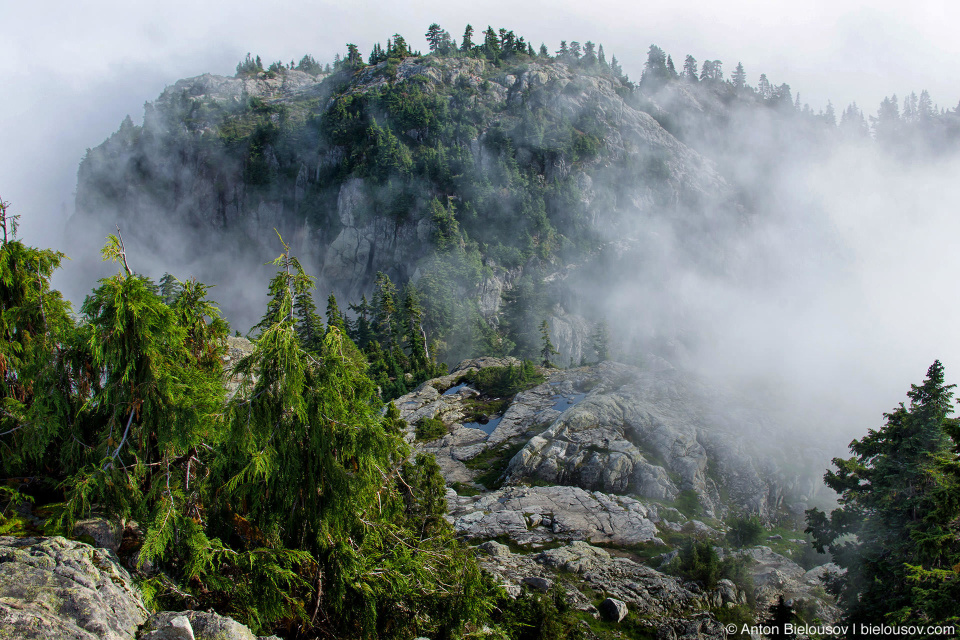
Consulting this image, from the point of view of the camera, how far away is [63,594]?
20.8 feet

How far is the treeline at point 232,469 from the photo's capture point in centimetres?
827

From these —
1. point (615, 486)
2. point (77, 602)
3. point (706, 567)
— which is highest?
point (615, 486)

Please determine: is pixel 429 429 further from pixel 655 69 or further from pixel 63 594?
pixel 655 69

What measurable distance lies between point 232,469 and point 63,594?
2949 millimetres

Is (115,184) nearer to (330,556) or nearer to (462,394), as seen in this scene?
(462,394)

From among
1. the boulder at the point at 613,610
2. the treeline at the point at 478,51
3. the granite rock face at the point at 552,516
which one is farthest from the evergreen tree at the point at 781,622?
the treeline at the point at 478,51

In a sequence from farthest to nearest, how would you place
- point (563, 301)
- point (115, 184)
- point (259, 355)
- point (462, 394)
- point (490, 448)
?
point (115, 184) → point (563, 301) → point (462, 394) → point (490, 448) → point (259, 355)

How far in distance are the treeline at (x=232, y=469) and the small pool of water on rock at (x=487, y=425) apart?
41.8 meters

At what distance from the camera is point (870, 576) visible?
838 inches

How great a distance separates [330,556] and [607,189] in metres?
141

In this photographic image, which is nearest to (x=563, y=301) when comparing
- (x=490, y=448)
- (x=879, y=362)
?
(x=490, y=448)

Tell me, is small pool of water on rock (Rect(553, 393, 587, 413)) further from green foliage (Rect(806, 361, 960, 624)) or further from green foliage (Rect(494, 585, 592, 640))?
green foliage (Rect(494, 585, 592, 640))

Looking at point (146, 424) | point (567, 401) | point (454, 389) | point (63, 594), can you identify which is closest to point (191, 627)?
point (63, 594)

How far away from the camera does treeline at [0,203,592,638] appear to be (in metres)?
8.27
